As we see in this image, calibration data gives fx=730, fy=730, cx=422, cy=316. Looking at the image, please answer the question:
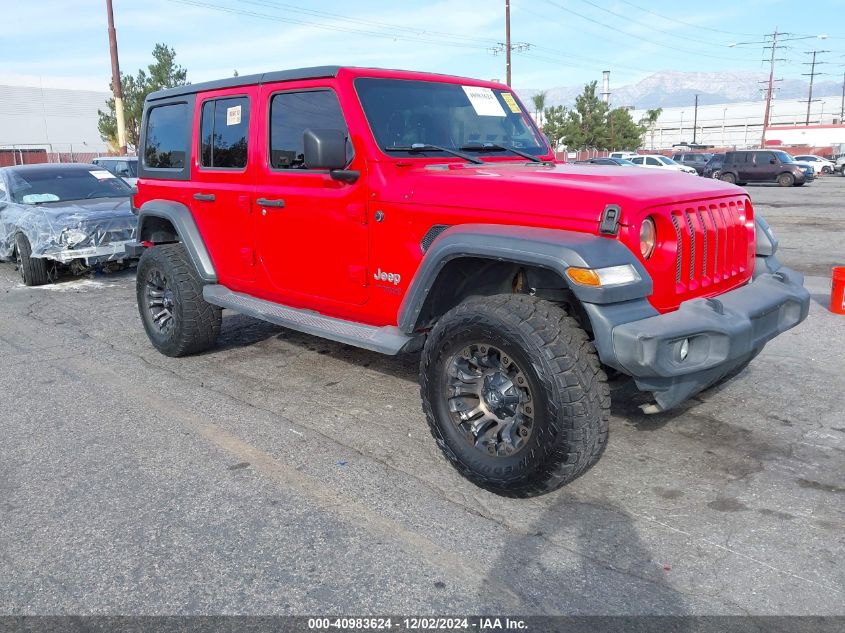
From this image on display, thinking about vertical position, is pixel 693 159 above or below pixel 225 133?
below

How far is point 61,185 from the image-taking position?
10125 millimetres

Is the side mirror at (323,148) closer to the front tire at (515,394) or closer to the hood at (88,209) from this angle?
the front tire at (515,394)

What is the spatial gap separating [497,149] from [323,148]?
4.16 ft

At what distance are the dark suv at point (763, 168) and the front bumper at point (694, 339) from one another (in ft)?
91.8

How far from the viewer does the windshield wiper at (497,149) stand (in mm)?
4438

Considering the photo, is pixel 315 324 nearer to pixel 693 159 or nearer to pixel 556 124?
pixel 693 159

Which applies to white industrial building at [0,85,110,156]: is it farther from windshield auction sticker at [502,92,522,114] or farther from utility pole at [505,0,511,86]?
windshield auction sticker at [502,92,522,114]

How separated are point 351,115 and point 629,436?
2389 mm

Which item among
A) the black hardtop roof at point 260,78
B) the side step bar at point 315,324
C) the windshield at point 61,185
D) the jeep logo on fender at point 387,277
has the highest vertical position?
the black hardtop roof at point 260,78

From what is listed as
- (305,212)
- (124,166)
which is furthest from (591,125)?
(305,212)

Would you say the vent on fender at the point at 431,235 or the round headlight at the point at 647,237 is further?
the vent on fender at the point at 431,235

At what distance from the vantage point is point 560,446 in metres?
3.12

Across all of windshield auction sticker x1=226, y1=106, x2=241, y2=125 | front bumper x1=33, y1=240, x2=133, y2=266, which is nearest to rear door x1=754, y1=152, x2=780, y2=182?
front bumper x1=33, y1=240, x2=133, y2=266

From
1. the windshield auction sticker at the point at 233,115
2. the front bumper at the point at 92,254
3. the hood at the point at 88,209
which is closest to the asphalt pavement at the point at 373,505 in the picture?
the windshield auction sticker at the point at 233,115
